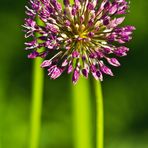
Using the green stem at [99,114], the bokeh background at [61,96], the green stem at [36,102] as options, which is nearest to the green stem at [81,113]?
the green stem at [36,102]

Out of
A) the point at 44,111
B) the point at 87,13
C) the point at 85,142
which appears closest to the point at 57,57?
the point at 87,13

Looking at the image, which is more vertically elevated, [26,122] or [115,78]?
[115,78]

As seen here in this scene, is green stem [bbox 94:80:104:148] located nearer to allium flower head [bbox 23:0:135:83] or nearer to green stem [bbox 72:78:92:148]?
allium flower head [bbox 23:0:135:83]

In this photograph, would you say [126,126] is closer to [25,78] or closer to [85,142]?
[25,78]

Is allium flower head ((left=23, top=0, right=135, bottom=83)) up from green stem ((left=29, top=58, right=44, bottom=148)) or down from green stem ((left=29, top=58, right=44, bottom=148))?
up

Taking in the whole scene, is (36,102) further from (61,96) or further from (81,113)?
(61,96)

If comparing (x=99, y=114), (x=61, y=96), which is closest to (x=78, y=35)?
(x=99, y=114)

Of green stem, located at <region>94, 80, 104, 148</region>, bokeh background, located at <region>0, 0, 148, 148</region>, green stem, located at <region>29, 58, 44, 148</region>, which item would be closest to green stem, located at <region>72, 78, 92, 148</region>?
green stem, located at <region>29, 58, 44, 148</region>
